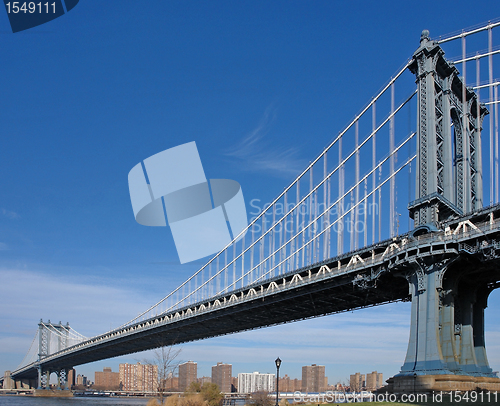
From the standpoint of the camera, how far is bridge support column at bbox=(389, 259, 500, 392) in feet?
97.2

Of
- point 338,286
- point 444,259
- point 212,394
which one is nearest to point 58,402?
point 212,394

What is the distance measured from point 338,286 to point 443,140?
14.6m

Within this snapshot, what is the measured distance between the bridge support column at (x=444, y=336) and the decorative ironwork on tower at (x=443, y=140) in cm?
369

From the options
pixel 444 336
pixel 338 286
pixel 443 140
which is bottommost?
pixel 444 336

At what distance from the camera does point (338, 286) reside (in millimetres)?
43406

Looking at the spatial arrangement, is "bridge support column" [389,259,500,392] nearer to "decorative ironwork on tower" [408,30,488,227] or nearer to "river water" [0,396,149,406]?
"decorative ironwork on tower" [408,30,488,227]

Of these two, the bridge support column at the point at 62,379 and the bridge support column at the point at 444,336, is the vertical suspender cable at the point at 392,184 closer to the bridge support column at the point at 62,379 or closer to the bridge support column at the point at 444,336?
the bridge support column at the point at 444,336

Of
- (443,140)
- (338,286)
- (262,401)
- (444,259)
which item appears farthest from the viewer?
(262,401)

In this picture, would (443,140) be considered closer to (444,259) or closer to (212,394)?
(444,259)

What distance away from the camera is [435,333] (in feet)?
101

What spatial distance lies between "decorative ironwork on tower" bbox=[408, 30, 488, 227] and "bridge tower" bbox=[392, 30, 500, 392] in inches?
2.5

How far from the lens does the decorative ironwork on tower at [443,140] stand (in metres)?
34.4

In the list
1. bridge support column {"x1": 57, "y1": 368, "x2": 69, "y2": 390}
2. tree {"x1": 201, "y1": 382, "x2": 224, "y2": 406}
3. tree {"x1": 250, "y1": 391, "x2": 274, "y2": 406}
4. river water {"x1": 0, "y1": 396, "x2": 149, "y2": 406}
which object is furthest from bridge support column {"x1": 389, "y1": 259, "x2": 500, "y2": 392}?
bridge support column {"x1": 57, "y1": 368, "x2": 69, "y2": 390}

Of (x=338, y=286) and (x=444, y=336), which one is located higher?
(x=338, y=286)
